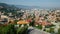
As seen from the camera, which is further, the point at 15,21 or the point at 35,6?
the point at 35,6

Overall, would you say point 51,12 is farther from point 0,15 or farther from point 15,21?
point 0,15

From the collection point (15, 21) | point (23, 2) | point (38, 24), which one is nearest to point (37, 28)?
point (38, 24)

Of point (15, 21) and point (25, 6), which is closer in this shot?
point (15, 21)

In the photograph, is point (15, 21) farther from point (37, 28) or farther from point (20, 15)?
point (37, 28)

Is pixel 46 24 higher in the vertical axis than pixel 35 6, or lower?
lower

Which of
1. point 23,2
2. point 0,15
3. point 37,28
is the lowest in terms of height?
point 37,28

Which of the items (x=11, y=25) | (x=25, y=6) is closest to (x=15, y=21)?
(x=11, y=25)

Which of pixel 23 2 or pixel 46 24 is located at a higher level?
pixel 23 2

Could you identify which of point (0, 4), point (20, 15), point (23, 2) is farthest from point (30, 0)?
point (0, 4)
